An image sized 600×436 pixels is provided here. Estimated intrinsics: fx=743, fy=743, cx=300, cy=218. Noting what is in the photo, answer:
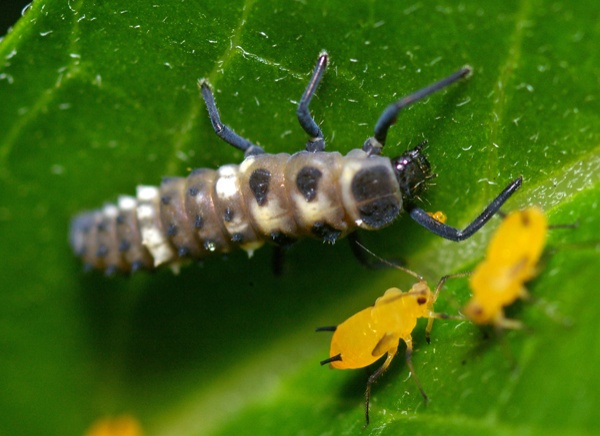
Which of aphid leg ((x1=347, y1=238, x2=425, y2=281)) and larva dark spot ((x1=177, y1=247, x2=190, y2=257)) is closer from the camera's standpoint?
aphid leg ((x1=347, y1=238, x2=425, y2=281))

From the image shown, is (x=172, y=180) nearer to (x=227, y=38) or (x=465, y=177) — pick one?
(x=227, y=38)

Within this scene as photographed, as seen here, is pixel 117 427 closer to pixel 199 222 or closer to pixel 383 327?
pixel 199 222

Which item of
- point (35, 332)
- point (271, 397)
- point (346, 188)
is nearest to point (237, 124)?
point (346, 188)

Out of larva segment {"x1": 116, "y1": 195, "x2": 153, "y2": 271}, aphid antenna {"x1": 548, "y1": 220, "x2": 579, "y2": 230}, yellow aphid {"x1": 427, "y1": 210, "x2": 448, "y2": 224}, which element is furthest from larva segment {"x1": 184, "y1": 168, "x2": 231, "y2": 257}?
aphid antenna {"x1": 548, "y1": 220, "x2": 579, "y2": 230}

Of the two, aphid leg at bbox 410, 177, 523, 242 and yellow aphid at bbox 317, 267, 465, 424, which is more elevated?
aphid leg at bbox 410, 177, 523, 242

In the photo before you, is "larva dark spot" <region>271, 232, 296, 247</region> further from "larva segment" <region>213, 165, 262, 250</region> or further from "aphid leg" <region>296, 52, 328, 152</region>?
"aphid leg" <region>296, 52, 328, 152</region>

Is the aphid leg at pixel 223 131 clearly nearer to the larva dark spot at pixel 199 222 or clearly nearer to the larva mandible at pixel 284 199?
the larva mandible at pixel 284 199

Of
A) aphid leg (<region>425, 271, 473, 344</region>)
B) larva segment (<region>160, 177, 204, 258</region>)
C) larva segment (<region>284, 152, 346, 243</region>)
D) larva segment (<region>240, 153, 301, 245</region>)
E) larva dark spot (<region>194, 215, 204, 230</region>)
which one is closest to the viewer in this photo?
aphid leg (<region>425, 271, 473, 344</region>)

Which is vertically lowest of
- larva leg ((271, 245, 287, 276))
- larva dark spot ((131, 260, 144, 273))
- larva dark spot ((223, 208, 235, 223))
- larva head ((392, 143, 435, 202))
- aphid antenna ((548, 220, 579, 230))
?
larva dark spot ((131, 260, 144, 273))
